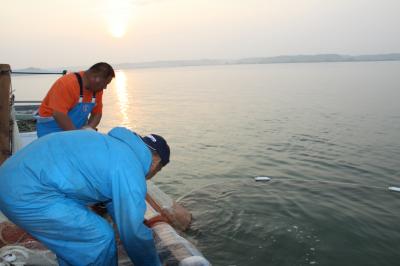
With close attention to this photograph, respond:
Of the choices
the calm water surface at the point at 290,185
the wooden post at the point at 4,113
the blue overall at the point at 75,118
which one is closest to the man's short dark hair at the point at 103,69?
the blue overall at the point at 75,118

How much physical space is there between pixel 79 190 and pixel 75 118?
332 centimetres

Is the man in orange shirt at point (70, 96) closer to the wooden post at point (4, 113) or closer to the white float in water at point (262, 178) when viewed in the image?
the wooden post at point (4, 113)

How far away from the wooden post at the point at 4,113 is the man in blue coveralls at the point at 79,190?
3.85 m

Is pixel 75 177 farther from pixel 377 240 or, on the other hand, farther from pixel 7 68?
pixel 377 240

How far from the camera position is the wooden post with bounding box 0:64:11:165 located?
684 centimetres

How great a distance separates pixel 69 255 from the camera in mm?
3451

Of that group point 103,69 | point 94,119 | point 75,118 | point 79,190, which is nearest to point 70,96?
point 75,118

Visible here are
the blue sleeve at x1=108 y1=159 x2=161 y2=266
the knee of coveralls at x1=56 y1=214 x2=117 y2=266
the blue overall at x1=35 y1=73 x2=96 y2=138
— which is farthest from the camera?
the blue overall at x1=35 y1=73 x2=96 y2=138

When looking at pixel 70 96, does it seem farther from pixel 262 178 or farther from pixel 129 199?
pixel 262 178

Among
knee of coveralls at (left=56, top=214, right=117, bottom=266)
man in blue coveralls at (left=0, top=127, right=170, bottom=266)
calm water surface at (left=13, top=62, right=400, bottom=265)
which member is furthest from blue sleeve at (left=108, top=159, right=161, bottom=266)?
calm water surface at (left=13, top=62, right=400, bottom=265)

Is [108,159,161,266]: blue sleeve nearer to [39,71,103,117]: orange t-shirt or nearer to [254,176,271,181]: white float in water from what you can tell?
[39,71,103,117]: orange t-shirt

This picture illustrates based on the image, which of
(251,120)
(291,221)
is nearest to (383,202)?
(291,221)

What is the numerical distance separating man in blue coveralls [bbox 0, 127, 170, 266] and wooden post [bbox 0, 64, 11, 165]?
12.6 ft

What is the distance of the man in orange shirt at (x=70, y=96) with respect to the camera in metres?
5.75
